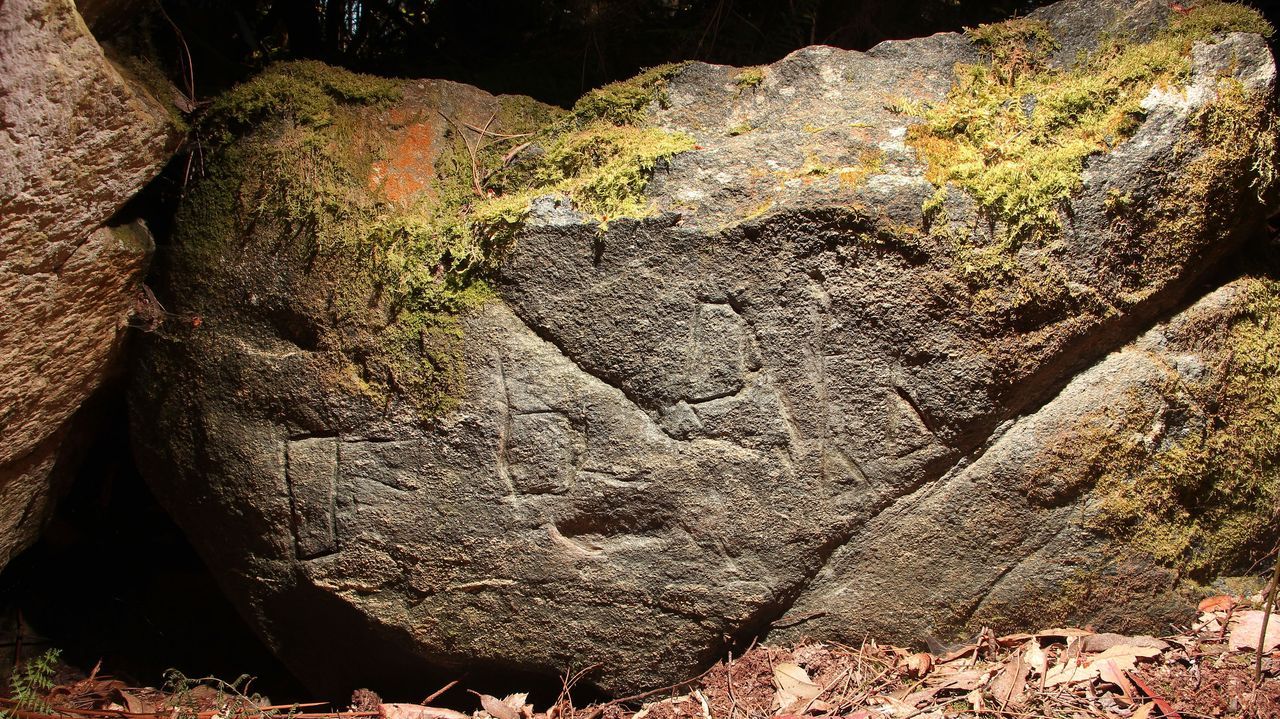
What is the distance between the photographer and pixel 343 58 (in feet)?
9.36

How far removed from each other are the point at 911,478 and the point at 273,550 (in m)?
1.70

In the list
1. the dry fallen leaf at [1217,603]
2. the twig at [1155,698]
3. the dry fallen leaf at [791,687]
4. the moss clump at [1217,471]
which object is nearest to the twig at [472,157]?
the dry fallen leaf at [791,687]

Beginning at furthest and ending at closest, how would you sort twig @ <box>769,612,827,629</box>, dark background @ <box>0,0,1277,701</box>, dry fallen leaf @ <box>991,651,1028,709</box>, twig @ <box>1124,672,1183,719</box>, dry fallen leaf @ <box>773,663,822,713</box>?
dark background @ <box>0,0,1277,701</box> → twig @ <box>769,612,827,629</box> → dry fallen leaf @ <box>773,663,822,713</box> → dry fallen leaf @ <box>991,651,1028,709</box> → twig @ <box>1124,672,1183,719</box>

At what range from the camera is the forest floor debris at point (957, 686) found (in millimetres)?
2068

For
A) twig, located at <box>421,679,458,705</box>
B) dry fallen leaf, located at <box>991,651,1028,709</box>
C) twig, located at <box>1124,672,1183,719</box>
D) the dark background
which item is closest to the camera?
twig, located at <box>1124,672,1183,719</box>

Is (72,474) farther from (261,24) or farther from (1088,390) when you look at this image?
(1088,390)

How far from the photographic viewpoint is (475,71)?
2867mm

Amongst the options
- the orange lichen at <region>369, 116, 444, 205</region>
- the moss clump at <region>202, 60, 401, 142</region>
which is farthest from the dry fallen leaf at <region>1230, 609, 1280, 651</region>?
the moss clump at <region>202, 60, 401, 142</region>

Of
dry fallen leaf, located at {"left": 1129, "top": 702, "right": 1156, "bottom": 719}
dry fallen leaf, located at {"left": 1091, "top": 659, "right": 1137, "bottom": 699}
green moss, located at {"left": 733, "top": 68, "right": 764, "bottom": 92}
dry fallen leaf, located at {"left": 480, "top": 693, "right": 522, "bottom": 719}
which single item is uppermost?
green moss, located at {"left": 733, "top": 68, "right": 764, "bottom": 92}

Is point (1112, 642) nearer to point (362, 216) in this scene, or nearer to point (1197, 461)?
point (1197, 461)

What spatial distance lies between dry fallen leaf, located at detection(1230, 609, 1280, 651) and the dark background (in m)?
1.77

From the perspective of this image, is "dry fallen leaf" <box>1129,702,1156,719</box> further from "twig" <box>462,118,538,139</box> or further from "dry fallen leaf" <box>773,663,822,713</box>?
"twig" <box>462,118,538,139</box>

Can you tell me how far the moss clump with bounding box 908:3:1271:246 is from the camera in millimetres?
A: 2070

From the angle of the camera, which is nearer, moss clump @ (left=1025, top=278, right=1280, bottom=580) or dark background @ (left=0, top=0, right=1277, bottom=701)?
moss clump @ (left=1025, top=278, right=1280, bottom=580)
